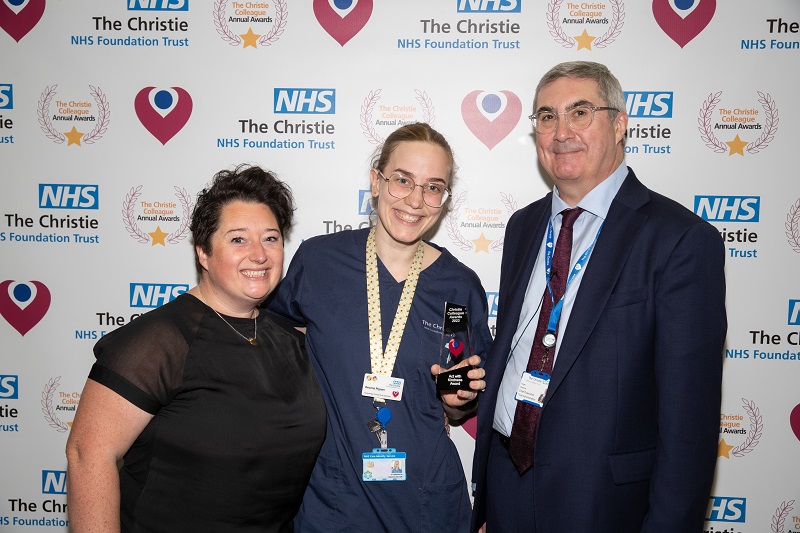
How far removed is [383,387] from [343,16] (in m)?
2.04

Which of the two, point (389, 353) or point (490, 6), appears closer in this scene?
point (389, 353)

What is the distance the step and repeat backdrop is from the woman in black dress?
114 centimetres

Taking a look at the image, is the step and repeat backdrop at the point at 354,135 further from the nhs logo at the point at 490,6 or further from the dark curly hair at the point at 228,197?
the dark curly hair at the point at 228,197

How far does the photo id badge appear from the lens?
6.75ft

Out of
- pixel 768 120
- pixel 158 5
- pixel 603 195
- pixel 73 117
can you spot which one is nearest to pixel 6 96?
pixel 73 117

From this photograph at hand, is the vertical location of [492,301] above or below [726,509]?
above

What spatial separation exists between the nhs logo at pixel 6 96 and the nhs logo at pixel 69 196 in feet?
1.59

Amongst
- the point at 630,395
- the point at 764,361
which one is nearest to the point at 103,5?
the point at 630,395

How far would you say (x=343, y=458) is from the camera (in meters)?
2.08

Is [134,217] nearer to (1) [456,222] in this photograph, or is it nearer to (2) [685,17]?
(1) [456,222]

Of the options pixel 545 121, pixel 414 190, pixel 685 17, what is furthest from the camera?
pixel 685 17

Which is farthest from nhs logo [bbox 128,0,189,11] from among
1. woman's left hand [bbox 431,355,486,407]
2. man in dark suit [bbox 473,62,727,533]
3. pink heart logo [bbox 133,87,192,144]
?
woman's left hand [bbox 431,355,486,407]

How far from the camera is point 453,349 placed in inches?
82.3

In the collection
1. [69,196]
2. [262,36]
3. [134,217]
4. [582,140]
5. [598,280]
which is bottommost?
[598,280]
